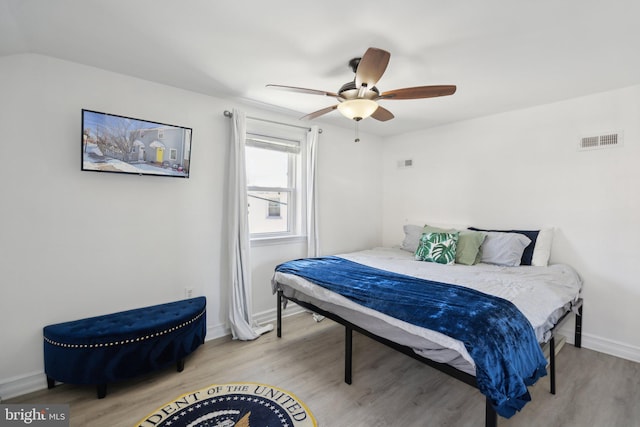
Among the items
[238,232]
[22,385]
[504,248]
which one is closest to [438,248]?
[504,248]

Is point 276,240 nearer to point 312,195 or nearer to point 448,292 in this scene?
point 312,195

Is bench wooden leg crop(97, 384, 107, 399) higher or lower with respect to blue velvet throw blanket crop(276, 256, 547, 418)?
lower

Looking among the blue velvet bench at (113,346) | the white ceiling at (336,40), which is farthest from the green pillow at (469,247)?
the blue velvet bench at (113,346)

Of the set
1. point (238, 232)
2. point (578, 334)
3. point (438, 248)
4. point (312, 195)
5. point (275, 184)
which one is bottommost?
point (578, 334)

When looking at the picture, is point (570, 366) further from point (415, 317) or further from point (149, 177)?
point (149, 177)

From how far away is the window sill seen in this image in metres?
3.17

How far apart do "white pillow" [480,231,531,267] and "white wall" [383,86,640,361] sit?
13.6 inches

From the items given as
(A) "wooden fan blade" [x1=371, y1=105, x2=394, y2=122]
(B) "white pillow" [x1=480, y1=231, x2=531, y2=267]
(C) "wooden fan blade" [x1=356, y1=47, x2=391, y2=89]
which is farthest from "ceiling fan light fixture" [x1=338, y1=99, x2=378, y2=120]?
(B) "white pillow" [x1=480, y1=231, x2=531, y2=267]

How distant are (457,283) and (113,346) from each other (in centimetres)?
248

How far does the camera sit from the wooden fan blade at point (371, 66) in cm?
158

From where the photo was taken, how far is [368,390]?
208 centimetres

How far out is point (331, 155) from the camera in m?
3.84

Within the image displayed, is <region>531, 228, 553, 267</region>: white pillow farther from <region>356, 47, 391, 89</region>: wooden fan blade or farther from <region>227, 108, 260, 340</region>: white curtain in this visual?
<region>227, 108, 260, 340</region>: white curtain

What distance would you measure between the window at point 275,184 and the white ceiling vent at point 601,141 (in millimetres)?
2853
